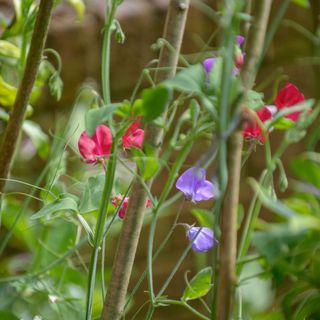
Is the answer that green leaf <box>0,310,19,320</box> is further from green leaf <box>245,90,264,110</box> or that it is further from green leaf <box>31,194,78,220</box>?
green leaf <box>245,90,264,110</box>

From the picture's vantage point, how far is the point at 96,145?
0.78 metres

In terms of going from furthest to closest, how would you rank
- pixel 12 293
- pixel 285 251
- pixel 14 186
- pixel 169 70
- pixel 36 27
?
pixel 14 186, pixel 12 293, pixel 36 27, pixel 169 70, pixel 285 251

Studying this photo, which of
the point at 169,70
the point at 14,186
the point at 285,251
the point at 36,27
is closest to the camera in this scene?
the point at 285,251

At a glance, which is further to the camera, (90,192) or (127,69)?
(127,69)

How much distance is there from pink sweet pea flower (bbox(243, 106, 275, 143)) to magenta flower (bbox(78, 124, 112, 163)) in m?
0.13

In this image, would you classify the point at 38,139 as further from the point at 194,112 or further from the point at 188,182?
the point at 194,112

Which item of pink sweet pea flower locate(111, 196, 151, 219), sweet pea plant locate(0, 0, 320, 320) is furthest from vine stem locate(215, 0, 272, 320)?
pink sweet pea flower locate(111, 196, 151, 219)

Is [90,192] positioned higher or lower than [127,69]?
higher

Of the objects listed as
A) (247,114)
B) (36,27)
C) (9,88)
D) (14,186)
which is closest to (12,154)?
(36,27)

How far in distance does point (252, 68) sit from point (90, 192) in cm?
25

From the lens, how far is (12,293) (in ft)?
3.35

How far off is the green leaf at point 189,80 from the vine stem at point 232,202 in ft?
0.10

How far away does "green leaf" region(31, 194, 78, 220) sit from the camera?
667 millimetres

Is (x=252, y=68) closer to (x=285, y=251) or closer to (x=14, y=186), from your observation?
(x=285, y=251)
